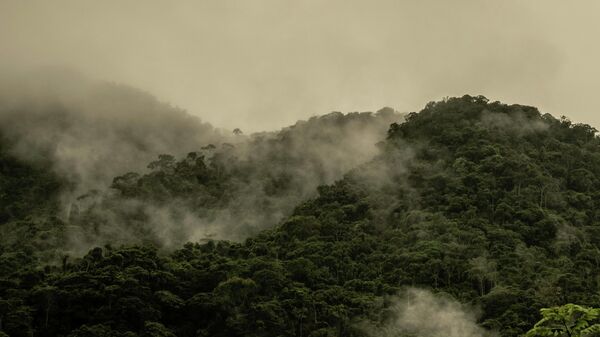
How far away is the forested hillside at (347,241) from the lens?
39406 mm

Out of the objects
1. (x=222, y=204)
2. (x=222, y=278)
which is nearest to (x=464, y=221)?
(x=222, y=278)

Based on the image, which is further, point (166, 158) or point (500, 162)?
point (166, 158)

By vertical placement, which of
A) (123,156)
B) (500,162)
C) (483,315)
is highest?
(123,156)

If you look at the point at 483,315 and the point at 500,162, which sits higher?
the point at 500,162

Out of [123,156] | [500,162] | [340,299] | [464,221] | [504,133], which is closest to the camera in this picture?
[340,299]

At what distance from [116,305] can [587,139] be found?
45467 millimetres

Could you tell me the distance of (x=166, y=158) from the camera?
70.4 m

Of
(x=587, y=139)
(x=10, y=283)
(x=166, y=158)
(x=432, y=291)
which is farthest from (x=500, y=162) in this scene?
(x=10, y=283)

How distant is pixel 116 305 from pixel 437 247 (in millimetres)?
19641

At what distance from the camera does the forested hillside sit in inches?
1551

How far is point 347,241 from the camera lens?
5181cm

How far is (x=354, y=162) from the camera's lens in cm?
7319

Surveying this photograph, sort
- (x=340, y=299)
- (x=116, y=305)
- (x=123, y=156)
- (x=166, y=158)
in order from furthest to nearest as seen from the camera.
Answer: (x=123, y=156) < (x=166, y=158) < (x=340, y=299) < (x=116, y=305)

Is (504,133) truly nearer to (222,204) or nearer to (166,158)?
(222,204)
